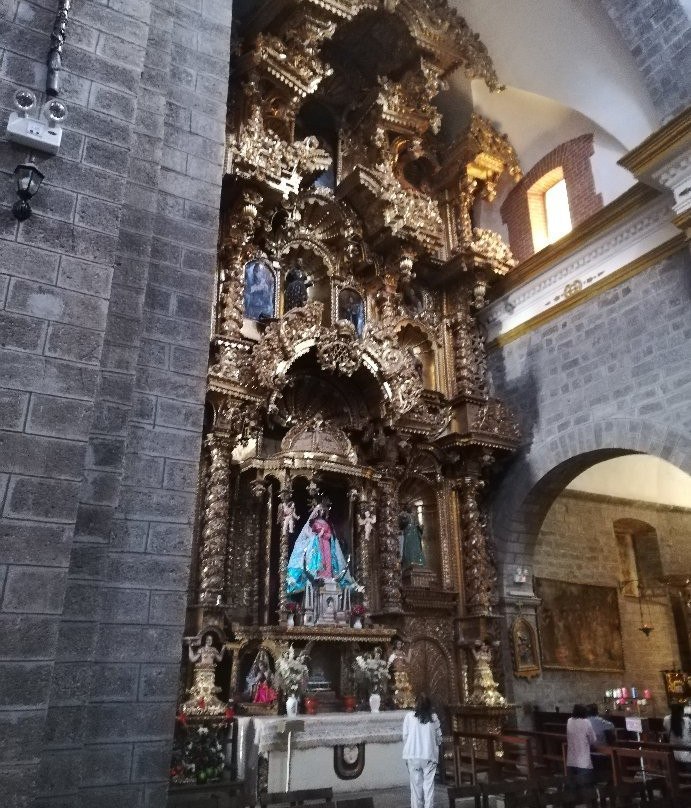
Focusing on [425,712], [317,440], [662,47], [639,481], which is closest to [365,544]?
[317,440]

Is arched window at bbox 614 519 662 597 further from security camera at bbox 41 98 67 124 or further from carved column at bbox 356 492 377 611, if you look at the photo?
security camera at bbox 41 98 67 124

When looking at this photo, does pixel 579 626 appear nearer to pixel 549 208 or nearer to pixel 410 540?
pixel 410 540

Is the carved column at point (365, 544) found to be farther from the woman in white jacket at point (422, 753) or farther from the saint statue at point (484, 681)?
the woman in white jacket at point (422, 753)

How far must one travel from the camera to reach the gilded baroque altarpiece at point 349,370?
10016 millimetres

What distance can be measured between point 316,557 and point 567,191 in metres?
8.45

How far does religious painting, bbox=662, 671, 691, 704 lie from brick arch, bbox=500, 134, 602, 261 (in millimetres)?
9110

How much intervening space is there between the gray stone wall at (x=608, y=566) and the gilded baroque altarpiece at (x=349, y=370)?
217 centimetres

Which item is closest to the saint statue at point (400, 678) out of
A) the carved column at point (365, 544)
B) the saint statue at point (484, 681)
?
the carved column at point (365, 544)

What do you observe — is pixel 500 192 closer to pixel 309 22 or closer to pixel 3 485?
pixel 309 22

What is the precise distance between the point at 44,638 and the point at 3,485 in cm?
88

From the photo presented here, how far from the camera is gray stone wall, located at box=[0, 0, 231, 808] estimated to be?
3.86 meters

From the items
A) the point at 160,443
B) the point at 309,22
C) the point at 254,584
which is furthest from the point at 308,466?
the point at 309,22

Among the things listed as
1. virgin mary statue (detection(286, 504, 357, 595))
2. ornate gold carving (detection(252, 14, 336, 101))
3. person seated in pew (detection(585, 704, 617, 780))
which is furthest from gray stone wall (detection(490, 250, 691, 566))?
ornate gold carving (detection(252, 14, 336, 101))

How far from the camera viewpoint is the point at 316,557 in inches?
405
